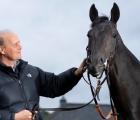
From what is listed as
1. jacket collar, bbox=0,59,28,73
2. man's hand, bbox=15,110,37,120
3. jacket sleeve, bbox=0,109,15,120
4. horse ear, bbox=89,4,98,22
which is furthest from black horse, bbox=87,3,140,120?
jacket sleeve, bbox=0,109,15,120

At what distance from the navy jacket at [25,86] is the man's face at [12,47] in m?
0.17

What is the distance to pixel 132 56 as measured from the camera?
893cm

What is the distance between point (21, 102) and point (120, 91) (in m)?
1.55

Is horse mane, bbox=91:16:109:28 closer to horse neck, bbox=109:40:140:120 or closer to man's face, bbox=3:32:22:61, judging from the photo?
horse neck, bbox=109:40:140:120

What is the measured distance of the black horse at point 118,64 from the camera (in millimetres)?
8445

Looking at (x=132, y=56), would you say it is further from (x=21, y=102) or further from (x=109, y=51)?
(x=21, y=102)

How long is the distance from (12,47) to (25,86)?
59 centimetres

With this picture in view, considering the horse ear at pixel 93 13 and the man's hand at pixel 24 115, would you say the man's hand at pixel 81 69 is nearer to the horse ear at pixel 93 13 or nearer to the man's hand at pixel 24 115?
the horse ear at pixel 93 13

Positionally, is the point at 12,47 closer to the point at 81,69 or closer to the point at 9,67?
the point at 9,67

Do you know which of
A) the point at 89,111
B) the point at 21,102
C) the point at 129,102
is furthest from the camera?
the point at 89,111

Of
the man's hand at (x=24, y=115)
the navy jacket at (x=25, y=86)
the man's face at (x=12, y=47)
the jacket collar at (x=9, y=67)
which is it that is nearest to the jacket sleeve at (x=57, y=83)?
the navy jacket at (x=25, y=86)

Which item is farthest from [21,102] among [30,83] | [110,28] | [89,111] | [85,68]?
[89,111]

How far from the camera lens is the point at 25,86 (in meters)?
8.23

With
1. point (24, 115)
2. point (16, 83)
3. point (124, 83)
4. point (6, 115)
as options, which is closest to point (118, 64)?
point (124, 83)
